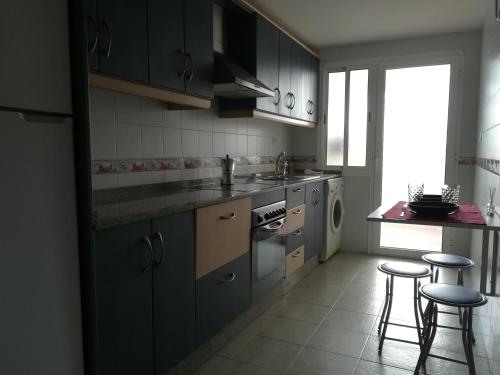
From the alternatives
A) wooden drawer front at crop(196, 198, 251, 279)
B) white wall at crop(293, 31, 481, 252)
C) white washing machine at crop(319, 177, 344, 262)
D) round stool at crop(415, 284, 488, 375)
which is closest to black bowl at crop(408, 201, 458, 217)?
round stool at crop(415, 284, 488, 375)

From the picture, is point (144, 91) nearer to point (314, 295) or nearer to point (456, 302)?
point (456, 302)

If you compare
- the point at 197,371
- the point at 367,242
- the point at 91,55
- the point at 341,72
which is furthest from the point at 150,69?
the point at 367,242

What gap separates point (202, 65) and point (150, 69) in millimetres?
500

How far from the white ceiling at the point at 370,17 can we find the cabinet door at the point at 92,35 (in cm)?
169

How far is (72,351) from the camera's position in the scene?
49.0 inches

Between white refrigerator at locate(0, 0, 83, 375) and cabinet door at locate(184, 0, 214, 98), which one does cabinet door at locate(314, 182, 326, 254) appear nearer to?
cabinet door at locate(184, 0, 214, 98)

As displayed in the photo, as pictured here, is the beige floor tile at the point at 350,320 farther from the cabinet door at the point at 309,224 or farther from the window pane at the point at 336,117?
the window pane at the point at 336,117

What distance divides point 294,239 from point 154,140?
141 cm

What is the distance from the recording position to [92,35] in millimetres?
1646

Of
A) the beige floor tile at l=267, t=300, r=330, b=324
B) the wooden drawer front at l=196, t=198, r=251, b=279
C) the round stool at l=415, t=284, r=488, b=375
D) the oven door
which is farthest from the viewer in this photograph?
the beige floor tile at l=267, t=300, r=330, b=324

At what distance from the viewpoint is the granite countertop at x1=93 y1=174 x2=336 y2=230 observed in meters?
1.47

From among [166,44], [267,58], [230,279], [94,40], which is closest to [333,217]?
[267,58]

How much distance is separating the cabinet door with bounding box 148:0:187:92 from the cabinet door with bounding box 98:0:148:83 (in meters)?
0.05

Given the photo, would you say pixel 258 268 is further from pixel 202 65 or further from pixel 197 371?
pixel 202 65
